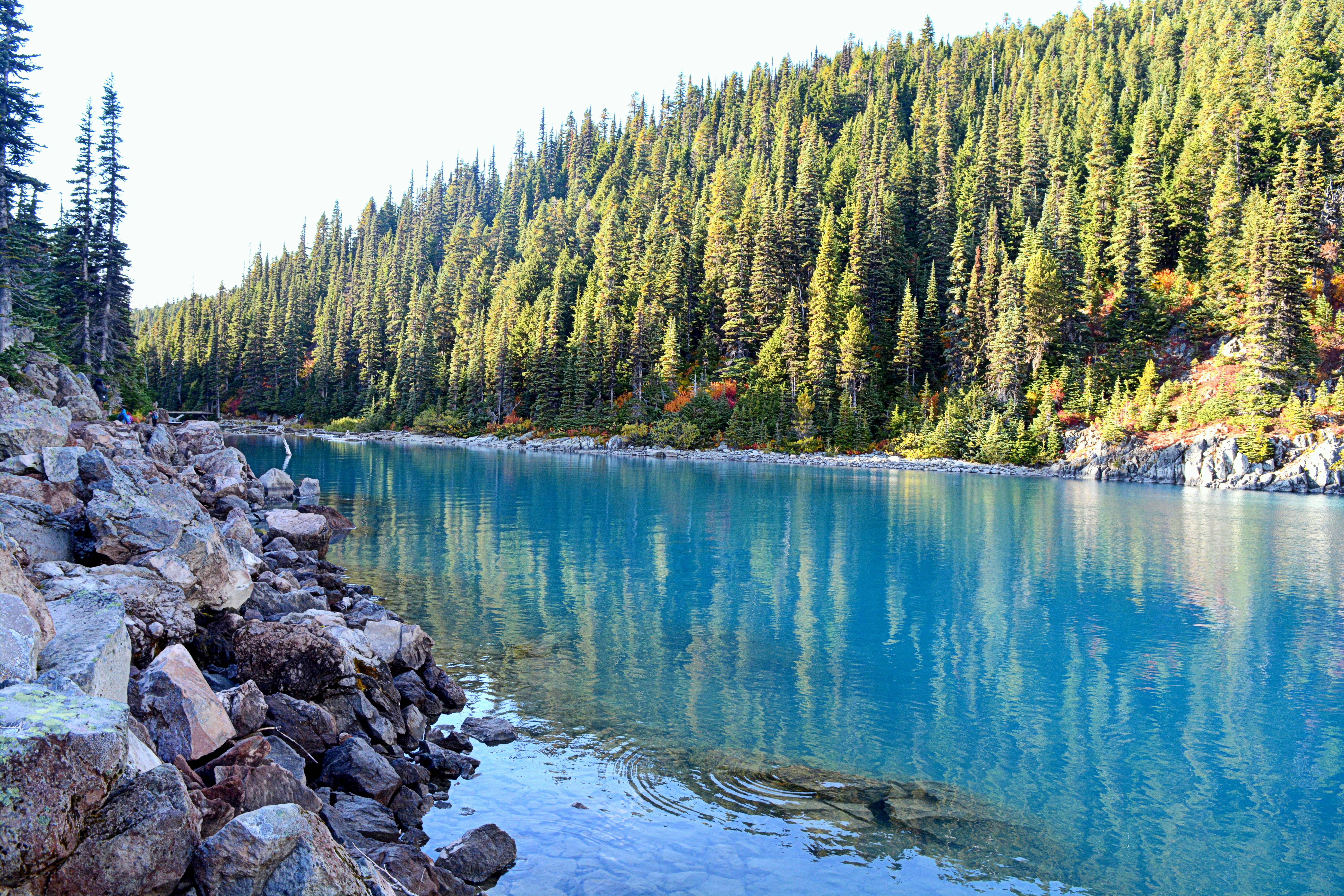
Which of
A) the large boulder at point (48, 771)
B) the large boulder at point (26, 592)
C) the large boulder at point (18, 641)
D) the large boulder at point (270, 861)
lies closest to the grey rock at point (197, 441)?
the large boulder at point (26, 592)

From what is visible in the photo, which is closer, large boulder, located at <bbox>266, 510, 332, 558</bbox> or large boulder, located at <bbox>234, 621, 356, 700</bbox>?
large boulder, located at <bbox>234, 621, 356, 700</bbox>

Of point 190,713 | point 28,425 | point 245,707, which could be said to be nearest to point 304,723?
point 245,707

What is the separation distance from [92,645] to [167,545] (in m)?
5.39

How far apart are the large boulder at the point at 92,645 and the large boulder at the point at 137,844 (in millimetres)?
750

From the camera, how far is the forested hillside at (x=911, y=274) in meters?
68.2

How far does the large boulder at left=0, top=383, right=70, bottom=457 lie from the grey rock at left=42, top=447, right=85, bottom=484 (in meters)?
0.90

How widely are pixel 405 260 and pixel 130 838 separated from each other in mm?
143382

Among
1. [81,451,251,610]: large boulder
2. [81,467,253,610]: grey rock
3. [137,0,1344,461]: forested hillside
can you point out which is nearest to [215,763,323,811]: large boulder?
[81,467,253,610]: grey rock

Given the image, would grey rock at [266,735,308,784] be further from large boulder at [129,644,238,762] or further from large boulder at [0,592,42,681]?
large boulder at [0,592,42,681]

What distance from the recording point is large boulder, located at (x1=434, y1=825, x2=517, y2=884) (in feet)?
24.2

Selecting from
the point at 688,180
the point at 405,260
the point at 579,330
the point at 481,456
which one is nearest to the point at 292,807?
the point at 481,456

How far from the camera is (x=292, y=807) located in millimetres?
5074

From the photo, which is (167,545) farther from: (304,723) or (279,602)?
(304,723)

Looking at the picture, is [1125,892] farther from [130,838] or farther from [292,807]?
[130,838]
